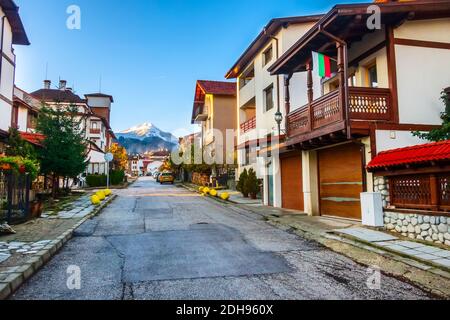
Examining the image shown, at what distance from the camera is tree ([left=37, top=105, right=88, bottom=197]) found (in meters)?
17.1

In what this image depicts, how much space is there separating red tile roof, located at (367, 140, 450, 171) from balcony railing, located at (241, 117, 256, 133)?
A: 42.3ft

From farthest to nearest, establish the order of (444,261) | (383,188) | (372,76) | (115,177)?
(115,177) < (372,76) < (383,188) < (444,261)

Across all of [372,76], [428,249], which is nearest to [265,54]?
[372,76]

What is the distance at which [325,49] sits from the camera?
38.1 ft

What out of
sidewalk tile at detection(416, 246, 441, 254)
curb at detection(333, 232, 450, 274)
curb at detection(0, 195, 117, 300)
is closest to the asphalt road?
curb at detection(0, 195, 117, 300)

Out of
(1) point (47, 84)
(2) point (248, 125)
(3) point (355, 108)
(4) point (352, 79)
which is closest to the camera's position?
(3) point (355, 108)

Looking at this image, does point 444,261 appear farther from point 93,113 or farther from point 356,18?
point 93,113

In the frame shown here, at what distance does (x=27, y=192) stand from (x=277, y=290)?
29.1 ft

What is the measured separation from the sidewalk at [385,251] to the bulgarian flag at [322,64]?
5056mm

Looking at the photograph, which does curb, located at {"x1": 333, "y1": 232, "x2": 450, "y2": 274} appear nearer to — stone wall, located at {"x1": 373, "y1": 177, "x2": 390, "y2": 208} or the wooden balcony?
stone wall, located at {"x1": 373, "y1": 177, "x2": 390, "y2": 208}

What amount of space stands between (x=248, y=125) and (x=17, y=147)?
45.0ft

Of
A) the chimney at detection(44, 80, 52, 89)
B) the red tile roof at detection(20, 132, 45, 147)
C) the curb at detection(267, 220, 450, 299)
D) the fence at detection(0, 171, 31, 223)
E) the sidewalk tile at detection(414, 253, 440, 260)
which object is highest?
the chimney at detection(44, 80, 52, 89)

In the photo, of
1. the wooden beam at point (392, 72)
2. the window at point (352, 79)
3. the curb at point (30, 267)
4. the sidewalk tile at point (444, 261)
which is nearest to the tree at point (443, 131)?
the wooden beam at point (392, 72)

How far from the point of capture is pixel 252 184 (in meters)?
19.7
